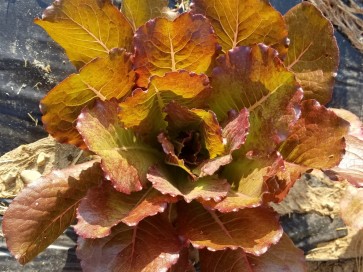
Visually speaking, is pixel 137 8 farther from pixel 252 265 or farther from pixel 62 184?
pixel 252 265

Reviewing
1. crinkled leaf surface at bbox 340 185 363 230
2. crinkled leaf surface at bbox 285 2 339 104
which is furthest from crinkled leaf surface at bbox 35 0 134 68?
crinkled leaf surface at bbox 340 185 363 230

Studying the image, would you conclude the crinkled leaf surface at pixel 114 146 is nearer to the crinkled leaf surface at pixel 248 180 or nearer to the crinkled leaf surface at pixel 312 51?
the crinkled leaf surface at pixel 248 180

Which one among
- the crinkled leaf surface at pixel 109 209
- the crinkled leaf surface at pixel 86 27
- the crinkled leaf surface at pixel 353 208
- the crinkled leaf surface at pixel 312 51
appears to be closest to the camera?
the crinkled leaf surface at pixel 109 209

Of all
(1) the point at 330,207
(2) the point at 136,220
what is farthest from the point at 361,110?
(2) the point at 136,220

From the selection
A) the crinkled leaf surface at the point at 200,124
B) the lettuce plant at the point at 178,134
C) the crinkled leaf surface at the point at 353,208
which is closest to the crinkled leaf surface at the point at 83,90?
the lettuce plant at the point at 178,134

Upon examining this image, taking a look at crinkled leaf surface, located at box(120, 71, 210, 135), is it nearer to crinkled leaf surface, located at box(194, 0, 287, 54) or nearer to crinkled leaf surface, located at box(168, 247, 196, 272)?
crinkled leaf surface, located at box(194, 0, 287, 54)

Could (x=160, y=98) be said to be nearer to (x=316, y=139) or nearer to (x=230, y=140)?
(x=230, y=140)

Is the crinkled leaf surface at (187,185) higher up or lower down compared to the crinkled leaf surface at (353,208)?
higher up
